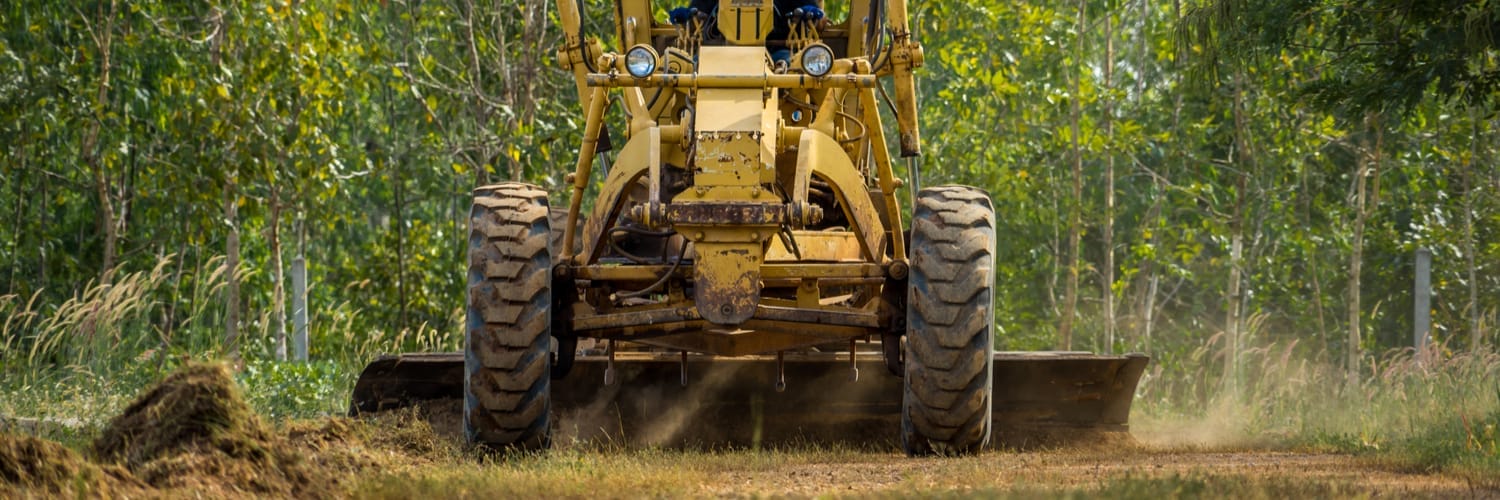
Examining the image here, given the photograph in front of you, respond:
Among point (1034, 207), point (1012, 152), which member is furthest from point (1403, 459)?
point (1034, 207)

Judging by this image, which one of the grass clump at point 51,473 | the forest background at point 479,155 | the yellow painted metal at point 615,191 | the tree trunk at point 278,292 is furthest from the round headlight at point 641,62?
the tree trunk at point 278,292

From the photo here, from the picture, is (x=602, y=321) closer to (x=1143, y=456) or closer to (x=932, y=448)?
(x=932, y=448)

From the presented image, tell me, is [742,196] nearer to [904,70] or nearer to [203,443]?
[904,70]

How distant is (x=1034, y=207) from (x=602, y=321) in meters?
14.9

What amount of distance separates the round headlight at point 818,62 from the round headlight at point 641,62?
724 mm

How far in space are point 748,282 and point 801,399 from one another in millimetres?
2188

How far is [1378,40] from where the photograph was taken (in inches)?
433

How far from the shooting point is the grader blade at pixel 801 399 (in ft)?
33.7

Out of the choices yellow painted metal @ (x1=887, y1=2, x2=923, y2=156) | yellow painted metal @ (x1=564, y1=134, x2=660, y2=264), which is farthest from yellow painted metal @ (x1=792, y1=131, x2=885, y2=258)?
yellow painted metal @ (x1=887, y1=2, x2=923, y2=156)

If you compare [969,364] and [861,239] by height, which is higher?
[861,239]

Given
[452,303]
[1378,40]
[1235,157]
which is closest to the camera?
[1378,40]

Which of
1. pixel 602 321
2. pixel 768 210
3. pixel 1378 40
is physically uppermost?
pixel 1378 40

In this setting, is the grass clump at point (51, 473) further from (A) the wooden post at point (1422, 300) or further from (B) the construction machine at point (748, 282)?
(A) the wooden post at point (1422, 300)

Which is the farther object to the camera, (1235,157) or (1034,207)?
(1235,157)
